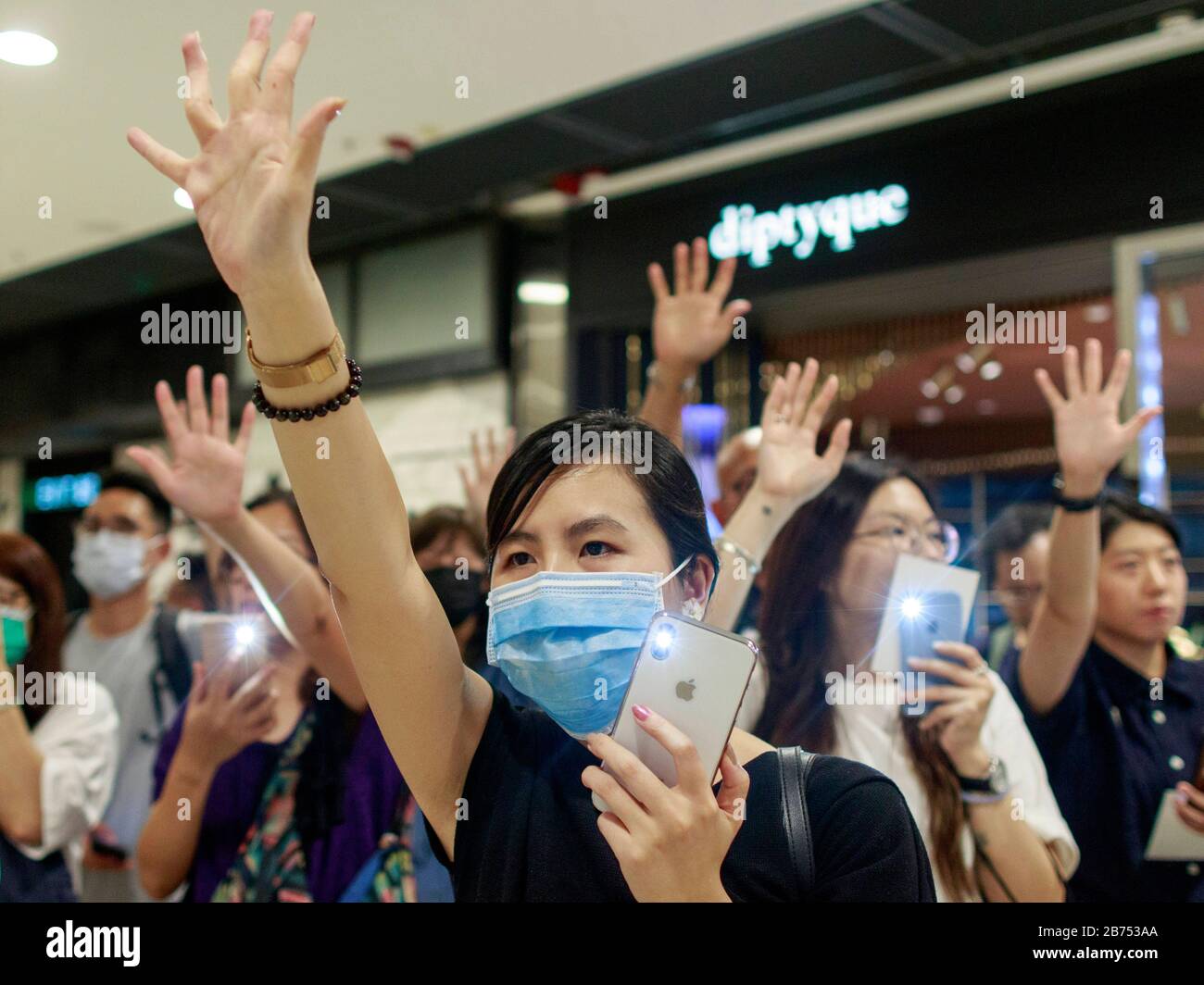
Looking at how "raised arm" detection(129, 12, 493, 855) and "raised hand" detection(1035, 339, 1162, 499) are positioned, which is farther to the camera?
"raised hand" detection(1035, 339, 1162, 499)

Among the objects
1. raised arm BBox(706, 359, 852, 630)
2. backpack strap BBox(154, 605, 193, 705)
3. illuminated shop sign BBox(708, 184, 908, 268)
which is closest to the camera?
raised arm BBox(706, 359, 852, 630)

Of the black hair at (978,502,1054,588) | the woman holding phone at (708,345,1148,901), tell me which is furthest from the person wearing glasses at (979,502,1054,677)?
the woman holding phone at (708,345,1148,901)

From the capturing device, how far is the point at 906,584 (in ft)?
6.36

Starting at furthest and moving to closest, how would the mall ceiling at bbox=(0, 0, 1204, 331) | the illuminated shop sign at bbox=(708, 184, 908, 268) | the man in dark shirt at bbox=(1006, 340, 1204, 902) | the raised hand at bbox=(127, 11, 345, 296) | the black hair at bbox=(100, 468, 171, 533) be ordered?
the illuminated shop sign at bbox=(708, 184, 908, 268)
the black hair at bbox=(100, 468, 171, 533)
the mall ceiling at bbox=(0, 0, 1204, 331)
the man in dark shirt at bbox=(1006, 340, 1204, 902)
the raised hand at bbox=(127, 11, 345, 296)

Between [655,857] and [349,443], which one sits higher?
[349,443]

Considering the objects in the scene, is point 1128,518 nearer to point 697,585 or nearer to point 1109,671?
point 1109,671

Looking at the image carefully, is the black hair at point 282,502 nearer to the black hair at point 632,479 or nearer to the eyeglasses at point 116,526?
the eyeglasses at point 116,526

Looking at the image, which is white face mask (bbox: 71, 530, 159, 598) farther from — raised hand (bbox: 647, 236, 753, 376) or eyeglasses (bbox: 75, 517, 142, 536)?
raised hand (bbox: 647, 236, 753, 376)

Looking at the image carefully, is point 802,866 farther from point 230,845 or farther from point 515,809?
point 230,845

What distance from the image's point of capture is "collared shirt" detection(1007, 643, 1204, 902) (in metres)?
2.27

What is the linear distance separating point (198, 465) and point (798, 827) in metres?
1.22

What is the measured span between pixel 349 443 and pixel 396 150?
248cm

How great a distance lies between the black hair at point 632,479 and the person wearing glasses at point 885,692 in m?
0.35
